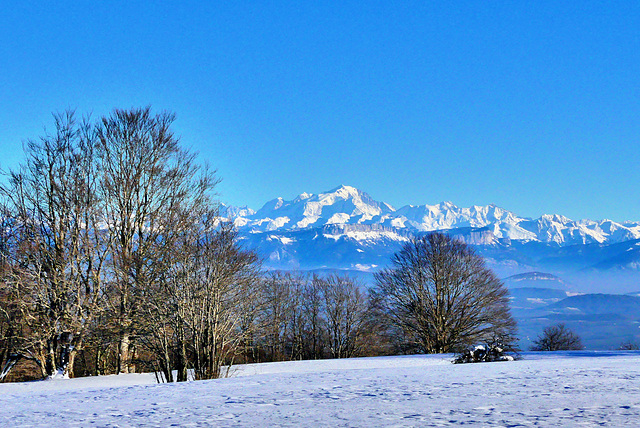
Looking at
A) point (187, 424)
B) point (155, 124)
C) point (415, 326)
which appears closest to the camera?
point (187, 424)

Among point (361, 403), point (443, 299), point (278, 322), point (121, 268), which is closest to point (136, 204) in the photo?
point (121, 268)

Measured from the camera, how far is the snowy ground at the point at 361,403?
20.3 ft

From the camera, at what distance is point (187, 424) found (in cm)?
628

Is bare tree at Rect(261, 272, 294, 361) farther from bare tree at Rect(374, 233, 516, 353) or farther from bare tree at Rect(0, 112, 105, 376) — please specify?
bare tree at Rect(0, 112, 105, 376)

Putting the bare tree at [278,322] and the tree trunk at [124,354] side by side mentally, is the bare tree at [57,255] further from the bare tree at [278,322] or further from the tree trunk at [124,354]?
the bare tree at [278,322]

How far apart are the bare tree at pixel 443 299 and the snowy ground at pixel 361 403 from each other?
2352 cm

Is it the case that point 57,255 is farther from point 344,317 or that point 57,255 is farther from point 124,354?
point 344,317

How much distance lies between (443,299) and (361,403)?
28.3m

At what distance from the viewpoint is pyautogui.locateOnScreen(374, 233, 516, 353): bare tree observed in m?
33.9

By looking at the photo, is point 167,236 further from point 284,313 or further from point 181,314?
point 284,313

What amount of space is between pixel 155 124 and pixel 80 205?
4495 mm

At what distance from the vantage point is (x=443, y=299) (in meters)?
34.5

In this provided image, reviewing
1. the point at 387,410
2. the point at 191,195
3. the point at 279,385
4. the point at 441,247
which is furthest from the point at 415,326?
the point at 387,410

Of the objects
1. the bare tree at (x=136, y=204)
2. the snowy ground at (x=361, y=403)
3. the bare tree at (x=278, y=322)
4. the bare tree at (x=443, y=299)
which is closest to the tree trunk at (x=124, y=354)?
the bare tree at (x=136, y=204)
